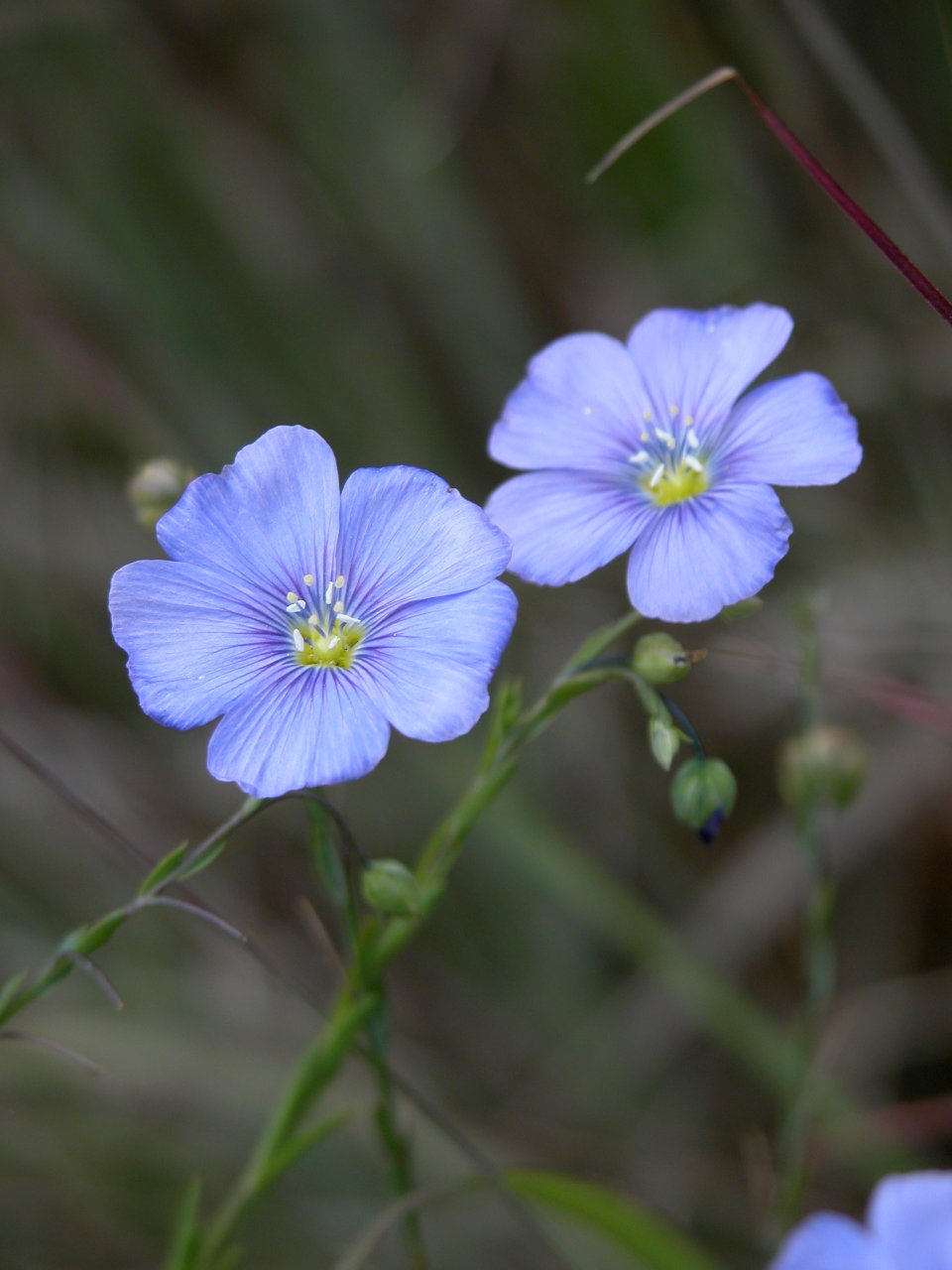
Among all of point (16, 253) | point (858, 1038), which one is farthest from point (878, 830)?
point (16, 253)

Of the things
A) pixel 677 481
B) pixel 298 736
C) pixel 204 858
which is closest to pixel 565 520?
pixel 677 481

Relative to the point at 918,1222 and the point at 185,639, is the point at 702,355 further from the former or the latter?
the point at 918,1222

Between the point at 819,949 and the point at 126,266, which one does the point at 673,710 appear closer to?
the point at 819,949

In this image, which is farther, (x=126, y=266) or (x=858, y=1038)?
(x=126, y=266)

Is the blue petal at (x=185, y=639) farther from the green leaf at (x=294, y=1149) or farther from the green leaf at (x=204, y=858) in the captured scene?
the green leaf at (x=294, y=1149)

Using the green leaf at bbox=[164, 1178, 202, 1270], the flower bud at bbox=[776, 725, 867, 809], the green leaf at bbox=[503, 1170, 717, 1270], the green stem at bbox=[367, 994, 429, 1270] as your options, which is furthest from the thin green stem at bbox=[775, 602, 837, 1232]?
the green leaf at bbox=[164, 1178, 202, 1270]
